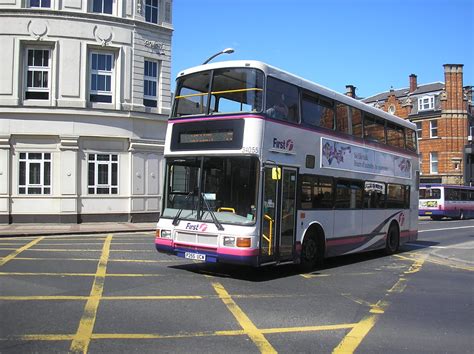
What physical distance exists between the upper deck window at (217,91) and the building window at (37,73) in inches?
596

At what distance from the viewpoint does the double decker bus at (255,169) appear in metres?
9.23

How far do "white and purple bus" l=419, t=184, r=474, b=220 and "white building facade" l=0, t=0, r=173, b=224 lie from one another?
22652 millimetres

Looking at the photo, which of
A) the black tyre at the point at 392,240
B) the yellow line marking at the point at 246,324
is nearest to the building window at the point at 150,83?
the black tyre at the point at 392,240

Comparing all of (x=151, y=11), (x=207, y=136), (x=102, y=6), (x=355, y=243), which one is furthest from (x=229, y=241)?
(x=151, y=11)

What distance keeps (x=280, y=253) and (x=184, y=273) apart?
195cm

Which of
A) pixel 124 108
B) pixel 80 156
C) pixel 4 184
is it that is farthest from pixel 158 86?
pixel 4 184

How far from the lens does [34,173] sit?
75.1 feet

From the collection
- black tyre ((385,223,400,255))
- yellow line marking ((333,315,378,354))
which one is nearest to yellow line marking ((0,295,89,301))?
yellow line marking ((333,315,378,354))

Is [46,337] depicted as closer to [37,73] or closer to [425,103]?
[37,73]

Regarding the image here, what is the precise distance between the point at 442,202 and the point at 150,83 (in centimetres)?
2365

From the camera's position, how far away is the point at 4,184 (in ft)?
73.6

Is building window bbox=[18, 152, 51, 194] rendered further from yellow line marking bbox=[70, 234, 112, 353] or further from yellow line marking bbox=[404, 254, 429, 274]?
yellow line marking bbox=[404, 254, 429, 274]

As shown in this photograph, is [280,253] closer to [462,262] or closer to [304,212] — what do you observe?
[304,212]

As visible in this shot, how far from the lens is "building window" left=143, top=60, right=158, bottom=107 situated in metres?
25.3
